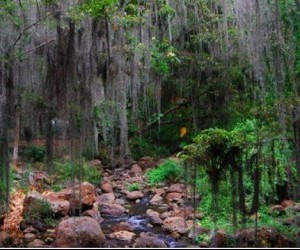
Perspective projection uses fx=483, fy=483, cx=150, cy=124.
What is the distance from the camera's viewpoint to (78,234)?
26.8 ft

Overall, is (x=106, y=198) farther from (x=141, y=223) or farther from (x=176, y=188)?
(x=141, y=223)

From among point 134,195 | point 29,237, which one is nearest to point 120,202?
point 134,195

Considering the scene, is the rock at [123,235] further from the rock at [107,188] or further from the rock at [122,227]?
the rock at [107,188]

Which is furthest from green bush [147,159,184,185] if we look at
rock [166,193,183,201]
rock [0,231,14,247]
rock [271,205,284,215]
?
rock [0,231,14,247]

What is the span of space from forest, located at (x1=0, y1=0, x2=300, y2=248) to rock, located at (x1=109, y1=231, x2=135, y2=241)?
4 cm

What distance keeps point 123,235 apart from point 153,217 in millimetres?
1496

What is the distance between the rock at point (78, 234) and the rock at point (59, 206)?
1.60m

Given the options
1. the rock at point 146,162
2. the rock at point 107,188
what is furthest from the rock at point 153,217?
the rock at point 146,162

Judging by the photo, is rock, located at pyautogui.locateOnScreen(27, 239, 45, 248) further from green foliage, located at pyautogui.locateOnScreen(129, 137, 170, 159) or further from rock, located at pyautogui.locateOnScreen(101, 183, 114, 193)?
green foliage, located at pyautogui.locateOnScreen(129, 137, 170, 159)

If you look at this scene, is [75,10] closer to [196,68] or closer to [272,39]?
[272,39]

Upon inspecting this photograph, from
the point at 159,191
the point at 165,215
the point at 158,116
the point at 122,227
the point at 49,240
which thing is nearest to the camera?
the point at 49,240

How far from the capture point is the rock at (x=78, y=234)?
8102 mm

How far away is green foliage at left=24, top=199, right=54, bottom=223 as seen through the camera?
9555mm

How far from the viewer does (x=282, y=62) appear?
764 cm
